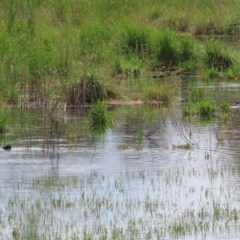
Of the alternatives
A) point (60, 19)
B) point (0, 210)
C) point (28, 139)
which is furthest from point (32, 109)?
point (60, 19)

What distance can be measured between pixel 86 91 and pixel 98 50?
13.4ft

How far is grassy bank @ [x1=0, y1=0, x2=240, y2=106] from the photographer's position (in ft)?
61.4

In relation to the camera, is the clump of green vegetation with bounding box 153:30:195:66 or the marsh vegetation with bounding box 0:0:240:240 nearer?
the marsh vegetation with bounding box 0:0:240:240

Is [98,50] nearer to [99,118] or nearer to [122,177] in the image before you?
[99,118]

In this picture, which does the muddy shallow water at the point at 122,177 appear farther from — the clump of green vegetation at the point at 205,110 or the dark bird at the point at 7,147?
the clump of green vegetation at the point at 205,110

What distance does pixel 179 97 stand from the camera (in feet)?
62.8

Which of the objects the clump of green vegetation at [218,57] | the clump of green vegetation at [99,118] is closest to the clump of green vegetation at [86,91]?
the clump of green vegetation at [99,118]

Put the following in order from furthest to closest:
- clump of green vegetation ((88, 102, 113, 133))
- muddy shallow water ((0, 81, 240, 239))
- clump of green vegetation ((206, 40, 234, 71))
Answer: clump of green vegetation ((206, 40, 234, 71))
clump of green vegetation ((88, 102, 113, 133))
muddy shallow water ((0, 81, 240, 239))

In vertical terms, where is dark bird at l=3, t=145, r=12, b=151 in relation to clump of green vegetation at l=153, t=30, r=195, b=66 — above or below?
below

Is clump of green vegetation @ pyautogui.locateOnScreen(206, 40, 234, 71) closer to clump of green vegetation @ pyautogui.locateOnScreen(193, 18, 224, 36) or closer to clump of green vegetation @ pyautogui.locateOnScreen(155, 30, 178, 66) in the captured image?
clump of green vegetation @ pyautogui.locateOnScreen(155, 30, 178, 66)

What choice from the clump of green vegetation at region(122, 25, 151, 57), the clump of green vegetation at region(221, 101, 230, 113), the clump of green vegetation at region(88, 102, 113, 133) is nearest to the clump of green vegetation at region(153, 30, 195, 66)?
the clump of green vegetation at region(122, 25, 151, 57)

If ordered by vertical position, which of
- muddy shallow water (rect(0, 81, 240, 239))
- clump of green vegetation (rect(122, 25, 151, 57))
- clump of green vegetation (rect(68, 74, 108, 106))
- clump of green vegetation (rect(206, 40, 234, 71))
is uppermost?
clump of green vegetation (rect(122, 25, 151, 57))

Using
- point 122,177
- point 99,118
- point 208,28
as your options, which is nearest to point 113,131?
point 99,118

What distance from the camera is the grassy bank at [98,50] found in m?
18.7
